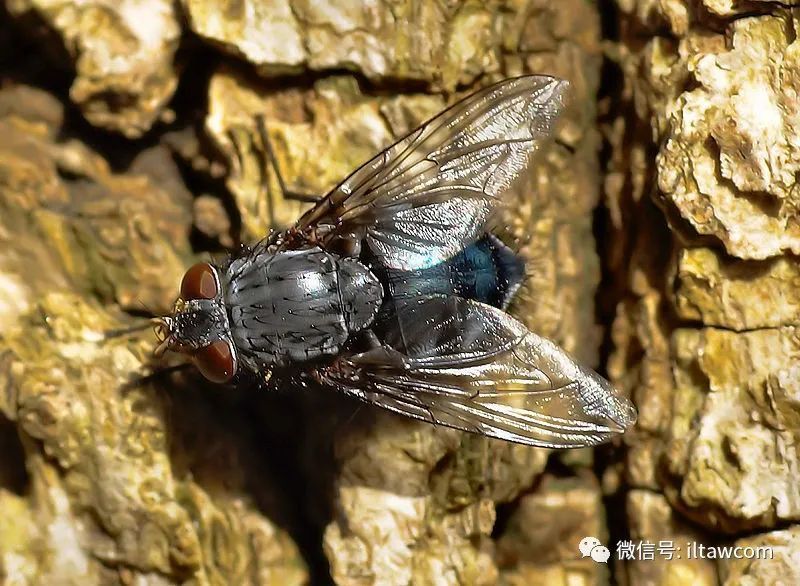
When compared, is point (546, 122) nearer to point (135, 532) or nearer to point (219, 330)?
point (219, 330)

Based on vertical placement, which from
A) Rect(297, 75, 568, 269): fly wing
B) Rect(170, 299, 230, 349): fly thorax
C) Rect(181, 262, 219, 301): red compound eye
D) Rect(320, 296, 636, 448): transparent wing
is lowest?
Rect(320, 296, 636, 448): transparent wing

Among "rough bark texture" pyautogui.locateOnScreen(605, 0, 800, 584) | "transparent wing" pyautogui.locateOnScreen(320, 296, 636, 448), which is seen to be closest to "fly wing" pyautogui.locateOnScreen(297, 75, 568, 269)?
"transparent wing" pyautogui.locateOnScreen(320, 296, 636, 448)

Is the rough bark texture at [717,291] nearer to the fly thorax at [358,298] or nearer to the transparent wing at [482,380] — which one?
the transparent wing at [482,380]

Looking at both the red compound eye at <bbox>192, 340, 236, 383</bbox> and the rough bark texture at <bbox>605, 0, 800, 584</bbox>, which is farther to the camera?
the red compound eye at <bbox>192, 340, 236, 383</bbox>

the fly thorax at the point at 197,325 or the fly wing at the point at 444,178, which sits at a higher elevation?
the fly wing at the point at 444,178

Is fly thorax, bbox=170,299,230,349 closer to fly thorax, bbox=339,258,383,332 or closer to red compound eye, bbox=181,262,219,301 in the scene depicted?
red compound eye, bbox=181,262,219,301

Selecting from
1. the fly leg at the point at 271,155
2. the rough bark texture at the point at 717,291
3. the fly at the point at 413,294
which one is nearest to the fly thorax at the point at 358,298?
the fly at the point at 413,294
